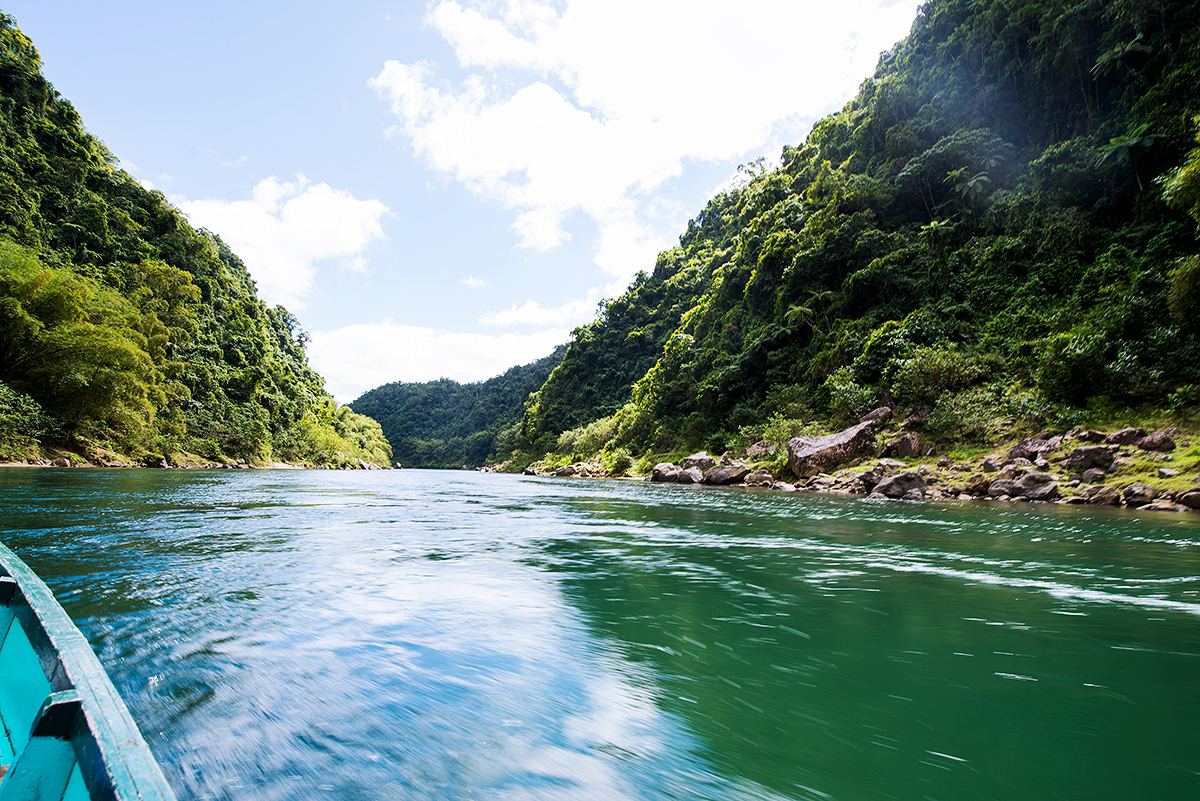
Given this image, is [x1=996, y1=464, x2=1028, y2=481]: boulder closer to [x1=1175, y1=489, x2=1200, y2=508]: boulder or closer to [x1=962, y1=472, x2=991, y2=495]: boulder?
[x1=962, y1=472, x2=991, y2=495]: boulder

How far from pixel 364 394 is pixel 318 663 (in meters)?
152

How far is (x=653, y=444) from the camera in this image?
3941 cm

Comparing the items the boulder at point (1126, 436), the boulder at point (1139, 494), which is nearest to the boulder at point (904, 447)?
the boulder at point (1126, 436)

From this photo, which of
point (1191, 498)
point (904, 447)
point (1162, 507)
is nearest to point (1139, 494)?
point (1162, 507)

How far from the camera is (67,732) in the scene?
3.65ft

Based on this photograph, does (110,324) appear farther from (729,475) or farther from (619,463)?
(619,463)

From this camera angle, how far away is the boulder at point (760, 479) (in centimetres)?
2242

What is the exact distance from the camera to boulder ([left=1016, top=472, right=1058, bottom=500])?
13.1m

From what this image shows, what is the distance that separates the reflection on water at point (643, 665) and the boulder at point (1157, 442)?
7.75 meters

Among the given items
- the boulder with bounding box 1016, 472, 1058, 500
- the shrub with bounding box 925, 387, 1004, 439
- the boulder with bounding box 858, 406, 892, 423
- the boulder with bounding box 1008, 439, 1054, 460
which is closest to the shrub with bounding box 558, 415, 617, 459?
the boulder with bounding box 858, 406, 892, 423

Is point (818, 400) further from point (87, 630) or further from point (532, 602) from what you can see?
point (87, 630)

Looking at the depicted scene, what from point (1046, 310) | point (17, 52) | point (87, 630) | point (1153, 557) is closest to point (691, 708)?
point (87, 630)

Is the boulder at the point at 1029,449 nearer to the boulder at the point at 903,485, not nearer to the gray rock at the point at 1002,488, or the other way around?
the gray rock at the point at 1002,488

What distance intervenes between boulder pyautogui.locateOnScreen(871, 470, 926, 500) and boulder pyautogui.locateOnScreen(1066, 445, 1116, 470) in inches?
139
